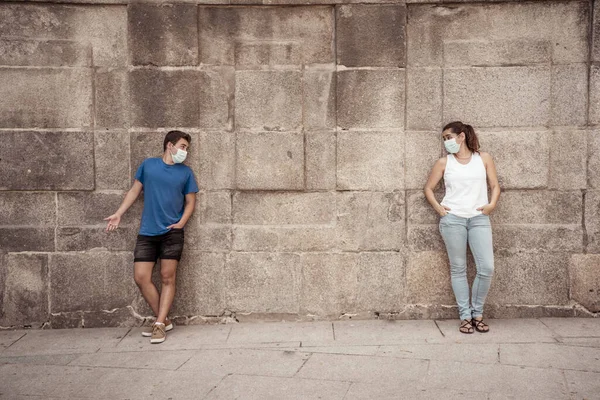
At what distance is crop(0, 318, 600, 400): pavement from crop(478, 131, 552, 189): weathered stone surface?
141 centimetres

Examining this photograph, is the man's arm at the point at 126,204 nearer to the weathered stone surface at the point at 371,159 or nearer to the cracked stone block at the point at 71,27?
the cracked stone block at the point at 71,27

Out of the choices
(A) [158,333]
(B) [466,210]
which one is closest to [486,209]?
(B) [466,210]

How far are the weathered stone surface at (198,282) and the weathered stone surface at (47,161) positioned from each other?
4.18 feet

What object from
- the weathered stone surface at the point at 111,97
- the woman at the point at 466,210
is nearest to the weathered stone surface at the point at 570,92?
the woman at the point at 466,210

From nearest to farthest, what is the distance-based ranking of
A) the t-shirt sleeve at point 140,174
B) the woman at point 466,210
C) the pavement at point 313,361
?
the pavement at point 313,361 → the woman at point 466,210 → the t-shirt sleeve at point 140,174

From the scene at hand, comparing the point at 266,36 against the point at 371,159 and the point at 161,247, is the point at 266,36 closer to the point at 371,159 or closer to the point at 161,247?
the point at 371,159

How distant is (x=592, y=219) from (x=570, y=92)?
51.4 inches

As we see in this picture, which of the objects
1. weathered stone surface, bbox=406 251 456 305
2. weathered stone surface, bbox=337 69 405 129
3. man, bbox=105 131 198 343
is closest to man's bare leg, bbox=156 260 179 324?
man, bbox=105 131 198 343

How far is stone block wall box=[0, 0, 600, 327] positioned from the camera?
582 cm

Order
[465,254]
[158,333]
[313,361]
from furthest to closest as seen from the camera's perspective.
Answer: [465,254] → [158,333] → [313,361]

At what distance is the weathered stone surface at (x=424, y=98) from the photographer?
5.87 m

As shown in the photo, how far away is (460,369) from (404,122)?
250 centimetres

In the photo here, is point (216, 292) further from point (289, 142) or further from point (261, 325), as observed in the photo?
point (289, 142)

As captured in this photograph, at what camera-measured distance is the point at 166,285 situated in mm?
5676
